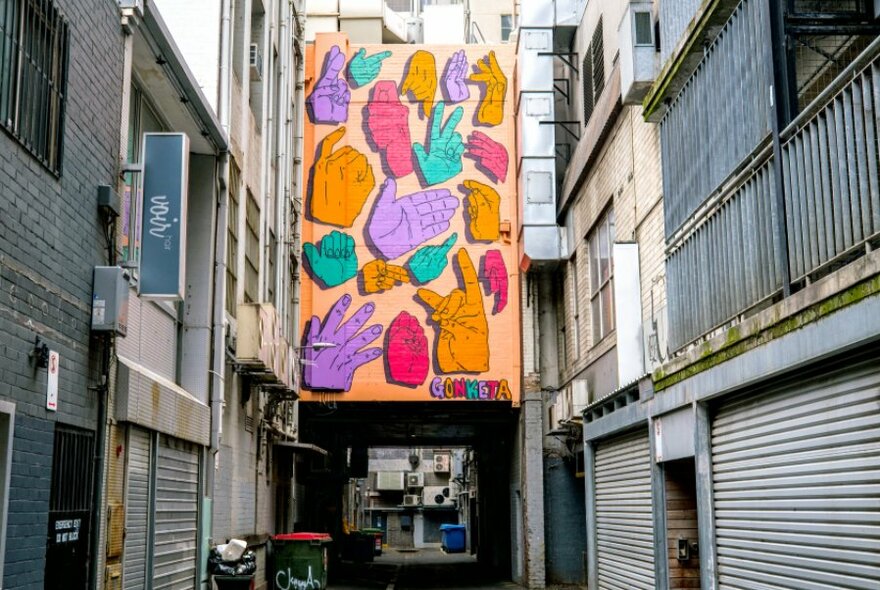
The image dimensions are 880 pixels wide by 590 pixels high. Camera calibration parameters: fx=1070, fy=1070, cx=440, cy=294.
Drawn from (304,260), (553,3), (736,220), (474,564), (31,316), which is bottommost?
(474,564)

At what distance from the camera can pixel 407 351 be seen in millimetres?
27359

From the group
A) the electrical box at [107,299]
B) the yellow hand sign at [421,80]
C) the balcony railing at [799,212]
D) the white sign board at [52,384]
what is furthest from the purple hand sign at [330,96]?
the white sign board at [52,384]

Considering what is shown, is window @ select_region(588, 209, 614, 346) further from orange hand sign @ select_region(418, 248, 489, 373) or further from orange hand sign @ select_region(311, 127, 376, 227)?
orange hand sign @ select_region(311, 127, 376, 227)

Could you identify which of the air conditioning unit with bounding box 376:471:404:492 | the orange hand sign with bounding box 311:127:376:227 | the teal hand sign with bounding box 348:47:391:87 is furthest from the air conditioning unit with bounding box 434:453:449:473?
the teal hand sign with bounding box 348:47:391:87

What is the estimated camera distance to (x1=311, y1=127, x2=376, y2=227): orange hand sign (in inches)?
1090

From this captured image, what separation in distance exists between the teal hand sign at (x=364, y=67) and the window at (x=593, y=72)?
686 centimetres

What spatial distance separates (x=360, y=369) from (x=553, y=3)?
10.2 meters

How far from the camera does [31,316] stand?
8.51 meters

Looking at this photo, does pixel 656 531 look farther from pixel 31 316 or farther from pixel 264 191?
pixel 264 191

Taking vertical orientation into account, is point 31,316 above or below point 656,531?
above

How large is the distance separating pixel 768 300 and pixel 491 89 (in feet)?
65.3

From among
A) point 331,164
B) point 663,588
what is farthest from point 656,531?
point 331,164

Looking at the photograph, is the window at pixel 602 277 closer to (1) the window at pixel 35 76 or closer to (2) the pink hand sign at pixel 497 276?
(2) the pink hand sign at pixel 497 276

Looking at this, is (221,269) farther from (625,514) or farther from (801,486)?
(801,486)
